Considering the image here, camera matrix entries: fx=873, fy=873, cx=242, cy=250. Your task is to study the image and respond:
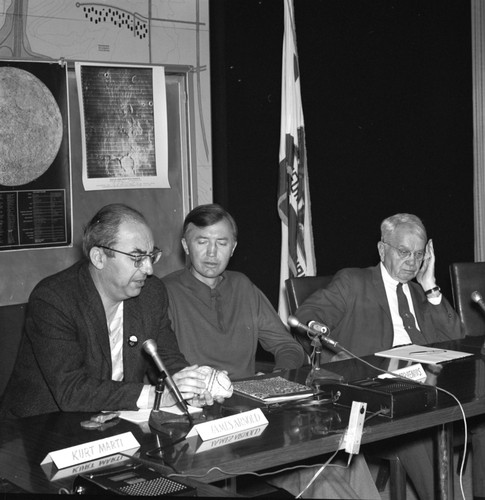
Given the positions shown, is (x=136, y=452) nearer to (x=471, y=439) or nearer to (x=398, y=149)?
(x=471, y=439)

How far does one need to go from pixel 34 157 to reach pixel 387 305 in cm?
176

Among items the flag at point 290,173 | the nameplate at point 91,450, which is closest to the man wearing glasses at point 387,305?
the flag at point 290,173

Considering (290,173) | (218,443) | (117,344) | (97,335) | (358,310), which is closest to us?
(218,443)

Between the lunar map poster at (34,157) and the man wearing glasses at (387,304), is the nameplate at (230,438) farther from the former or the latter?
the lunar map poster at (34,157)

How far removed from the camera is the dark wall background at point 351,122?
16.0ft

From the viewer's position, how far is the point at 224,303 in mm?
3576

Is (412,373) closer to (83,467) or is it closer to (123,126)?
(83,467)

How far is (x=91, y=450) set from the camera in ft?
7.08

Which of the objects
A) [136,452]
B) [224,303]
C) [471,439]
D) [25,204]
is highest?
[25,204]

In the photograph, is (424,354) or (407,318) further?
(407,318)

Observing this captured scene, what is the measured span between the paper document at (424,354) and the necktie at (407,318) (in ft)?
0.90

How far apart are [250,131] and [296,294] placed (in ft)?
4.60

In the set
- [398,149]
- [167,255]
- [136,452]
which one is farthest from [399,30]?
[136,452]

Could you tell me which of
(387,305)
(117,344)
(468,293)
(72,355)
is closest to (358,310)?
(387,305)
